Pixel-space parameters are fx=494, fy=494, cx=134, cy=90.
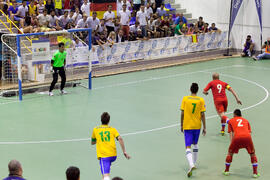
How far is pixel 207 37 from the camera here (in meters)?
30.7

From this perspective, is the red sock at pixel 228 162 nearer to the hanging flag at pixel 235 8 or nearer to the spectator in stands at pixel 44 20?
the spectator in stands at pixel 44 20

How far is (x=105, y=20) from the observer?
26.6 metres

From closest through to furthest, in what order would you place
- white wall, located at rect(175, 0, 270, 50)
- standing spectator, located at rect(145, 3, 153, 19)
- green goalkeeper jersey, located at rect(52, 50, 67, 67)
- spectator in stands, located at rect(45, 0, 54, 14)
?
green goalkeeper jersey, located at rect(52, 50, 67, 67), spectator in stands, located at rect(45, 0, 54, 14), standing spectator, located at rect(145, 3, 153, 19), white wall, located at rect(175, 0, 270, 50)

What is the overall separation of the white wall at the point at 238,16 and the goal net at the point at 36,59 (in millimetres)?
12429

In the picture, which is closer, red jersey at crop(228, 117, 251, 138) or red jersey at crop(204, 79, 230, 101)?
red jersey at crop(228, 117, 251, 138)

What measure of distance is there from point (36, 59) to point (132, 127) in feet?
23.0

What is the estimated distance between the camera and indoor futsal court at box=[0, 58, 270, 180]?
12.5 meters

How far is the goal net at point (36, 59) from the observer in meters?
21.1

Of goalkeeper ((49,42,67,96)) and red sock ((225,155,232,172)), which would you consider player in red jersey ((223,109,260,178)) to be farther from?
goalkeeper ((49,42,67,96))

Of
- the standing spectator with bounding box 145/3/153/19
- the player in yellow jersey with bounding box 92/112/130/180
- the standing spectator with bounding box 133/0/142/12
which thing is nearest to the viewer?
the player in yellow jersey with bounding box 92/112/130/180

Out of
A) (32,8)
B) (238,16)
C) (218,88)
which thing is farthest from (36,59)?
(238,16)

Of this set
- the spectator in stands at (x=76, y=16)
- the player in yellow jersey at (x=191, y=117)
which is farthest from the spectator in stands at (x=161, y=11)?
the player in yellow jersey at (x=191, y=117)

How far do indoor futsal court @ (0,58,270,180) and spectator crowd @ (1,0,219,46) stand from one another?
298 centimetres

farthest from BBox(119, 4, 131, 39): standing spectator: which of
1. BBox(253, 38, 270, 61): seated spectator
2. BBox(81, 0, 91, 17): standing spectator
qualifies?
BBox(253, 38, 270, 61): seated spectator
